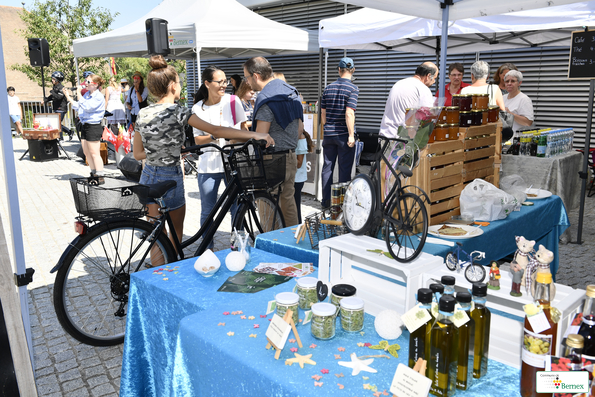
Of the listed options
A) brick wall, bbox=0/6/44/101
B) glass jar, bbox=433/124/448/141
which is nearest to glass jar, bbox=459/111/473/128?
glass jar, bbox=433/124/448/141

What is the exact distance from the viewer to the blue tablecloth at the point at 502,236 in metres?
2.59

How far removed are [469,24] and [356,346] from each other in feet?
14.6

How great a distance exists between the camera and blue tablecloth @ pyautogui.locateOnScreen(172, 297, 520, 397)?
130 cm

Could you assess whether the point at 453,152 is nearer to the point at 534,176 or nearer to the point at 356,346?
the point at 356,346

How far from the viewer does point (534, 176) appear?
193 inches

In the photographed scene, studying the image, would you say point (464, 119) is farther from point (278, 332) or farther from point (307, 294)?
point (278, 332)

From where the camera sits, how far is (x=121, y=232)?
2.91m

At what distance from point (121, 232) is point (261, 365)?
182cm

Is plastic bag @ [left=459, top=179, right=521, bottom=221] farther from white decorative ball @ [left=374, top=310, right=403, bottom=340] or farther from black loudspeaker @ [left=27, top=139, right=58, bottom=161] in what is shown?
black loudspeaker @ [left=27, top=139, right=58, bottom=161]

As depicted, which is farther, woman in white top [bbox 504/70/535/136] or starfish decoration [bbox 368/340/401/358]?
woman in white top [bbox 504/70/535/136]

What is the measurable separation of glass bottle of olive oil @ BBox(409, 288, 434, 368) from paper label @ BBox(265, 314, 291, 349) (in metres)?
0.35

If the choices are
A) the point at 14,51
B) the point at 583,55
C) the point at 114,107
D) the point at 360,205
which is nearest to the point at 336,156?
the point at 583,55

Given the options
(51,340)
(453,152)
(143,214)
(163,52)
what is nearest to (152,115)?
(143,214)

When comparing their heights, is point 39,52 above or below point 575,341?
above
